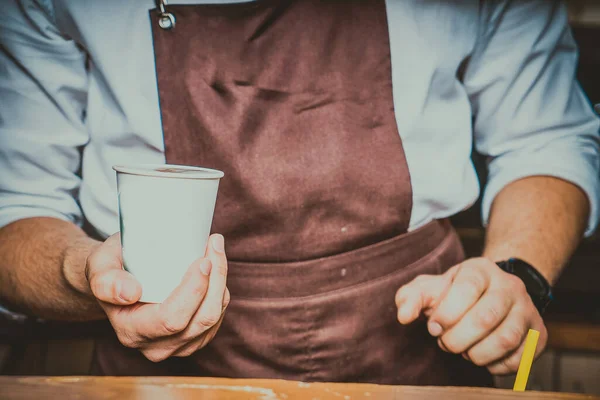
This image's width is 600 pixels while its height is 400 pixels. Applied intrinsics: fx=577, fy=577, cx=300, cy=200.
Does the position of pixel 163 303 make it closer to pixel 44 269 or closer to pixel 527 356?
pixel 44 269

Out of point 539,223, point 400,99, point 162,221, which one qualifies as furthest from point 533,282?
point 162,221

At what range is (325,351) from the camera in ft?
4.09

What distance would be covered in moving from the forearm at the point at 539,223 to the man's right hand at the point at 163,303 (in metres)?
0.69

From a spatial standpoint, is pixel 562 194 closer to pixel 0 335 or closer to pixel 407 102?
pixel 407 102

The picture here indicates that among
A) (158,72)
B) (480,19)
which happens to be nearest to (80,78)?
(158,72)

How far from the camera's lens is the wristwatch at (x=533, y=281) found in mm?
1166

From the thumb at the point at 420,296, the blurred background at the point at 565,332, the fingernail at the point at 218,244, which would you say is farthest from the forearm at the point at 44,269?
the blurred background at the point at 565,332

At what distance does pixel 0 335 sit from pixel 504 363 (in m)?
1.41

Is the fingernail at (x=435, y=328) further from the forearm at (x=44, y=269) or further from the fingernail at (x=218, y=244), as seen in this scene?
the forearm at (x=44, y=269)

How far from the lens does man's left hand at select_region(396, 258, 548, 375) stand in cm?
101

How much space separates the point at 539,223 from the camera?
129 cm

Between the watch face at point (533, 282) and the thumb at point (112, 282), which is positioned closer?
the thumb at point (112, 282)

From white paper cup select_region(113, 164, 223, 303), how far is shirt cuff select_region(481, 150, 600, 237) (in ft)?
2.79

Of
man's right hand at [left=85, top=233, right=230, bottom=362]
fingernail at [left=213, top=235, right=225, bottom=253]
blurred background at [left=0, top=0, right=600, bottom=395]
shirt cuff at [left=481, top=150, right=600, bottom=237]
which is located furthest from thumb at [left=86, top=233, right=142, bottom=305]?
blurred background at [left=0, top=0, right=600, bottom=395]
